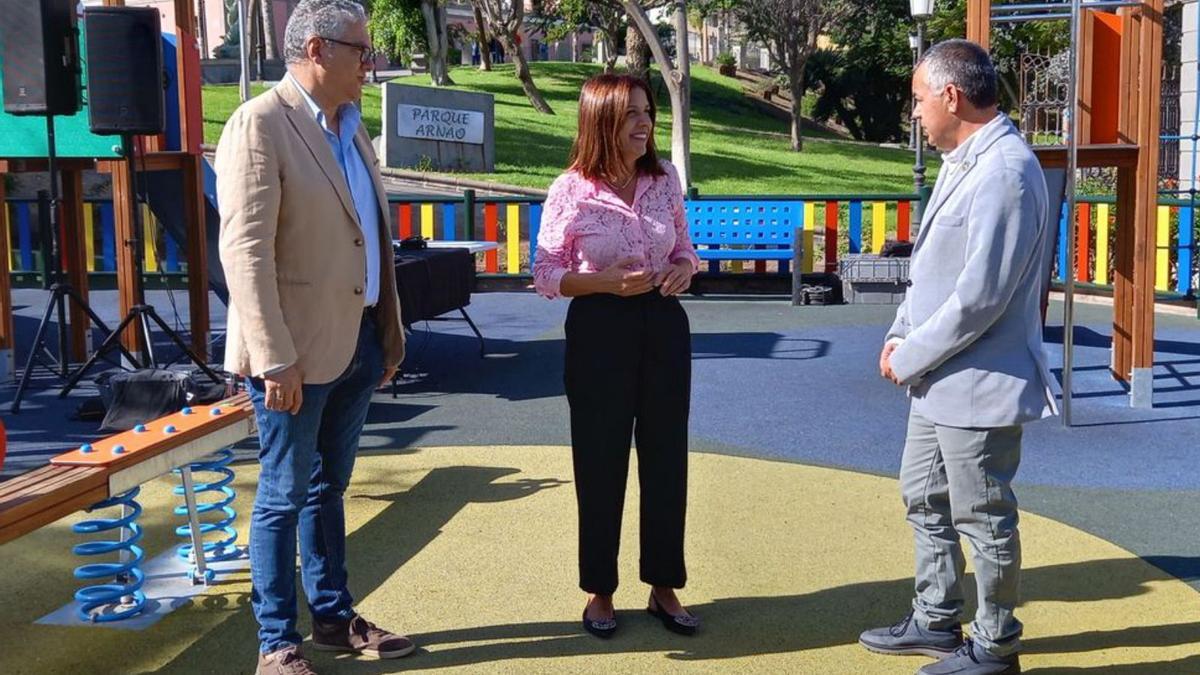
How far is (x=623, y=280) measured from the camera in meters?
4.33

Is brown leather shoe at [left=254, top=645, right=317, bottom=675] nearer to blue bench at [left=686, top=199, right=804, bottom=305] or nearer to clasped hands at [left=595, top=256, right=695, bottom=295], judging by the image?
clasped hands at [left=595, top=256, right=695, bottom=295]

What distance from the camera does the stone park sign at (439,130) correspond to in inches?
1005

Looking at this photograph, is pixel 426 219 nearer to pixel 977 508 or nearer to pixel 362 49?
pixel 362 49

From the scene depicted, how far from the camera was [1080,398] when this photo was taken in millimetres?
8906

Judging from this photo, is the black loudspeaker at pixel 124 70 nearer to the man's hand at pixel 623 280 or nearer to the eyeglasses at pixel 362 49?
the eyeglasses at pixel 362 49

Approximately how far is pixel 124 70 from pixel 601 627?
19.1 feet

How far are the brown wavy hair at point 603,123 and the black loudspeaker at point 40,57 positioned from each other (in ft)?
17.7

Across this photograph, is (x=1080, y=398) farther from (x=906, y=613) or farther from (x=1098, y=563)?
(x=906, y=613)

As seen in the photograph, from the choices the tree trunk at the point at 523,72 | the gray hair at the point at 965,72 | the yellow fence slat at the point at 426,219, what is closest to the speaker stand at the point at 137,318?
the gray hair at the point at 965,72

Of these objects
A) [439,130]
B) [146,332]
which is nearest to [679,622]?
[146,332]

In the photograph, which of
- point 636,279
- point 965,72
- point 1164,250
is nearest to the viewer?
point 965,72

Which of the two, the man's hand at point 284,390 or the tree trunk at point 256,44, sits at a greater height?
the tree trunk at point 256,44

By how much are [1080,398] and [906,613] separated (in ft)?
15.2

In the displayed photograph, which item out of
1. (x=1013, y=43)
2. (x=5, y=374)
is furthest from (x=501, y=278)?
(x=1013, y=43)
